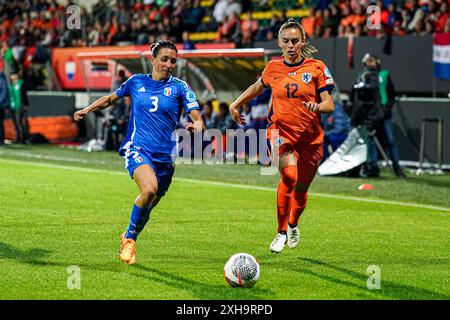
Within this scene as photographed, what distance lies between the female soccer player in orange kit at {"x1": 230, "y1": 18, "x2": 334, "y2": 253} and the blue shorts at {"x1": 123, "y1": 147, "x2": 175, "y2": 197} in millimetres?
1211

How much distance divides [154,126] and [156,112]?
138 mm

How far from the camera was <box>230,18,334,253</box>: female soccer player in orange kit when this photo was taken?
35.9ft

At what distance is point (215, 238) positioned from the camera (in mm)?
12195

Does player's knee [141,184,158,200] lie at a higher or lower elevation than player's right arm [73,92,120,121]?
lower

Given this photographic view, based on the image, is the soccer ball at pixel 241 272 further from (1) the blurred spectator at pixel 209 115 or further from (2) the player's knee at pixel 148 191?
(1) the blurred spectator at pixel 209 115

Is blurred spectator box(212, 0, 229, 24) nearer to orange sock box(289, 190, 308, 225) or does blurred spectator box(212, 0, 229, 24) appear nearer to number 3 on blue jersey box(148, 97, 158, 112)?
orange sock box(289, 190, 308, 225)

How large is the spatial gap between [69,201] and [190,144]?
8.96 m

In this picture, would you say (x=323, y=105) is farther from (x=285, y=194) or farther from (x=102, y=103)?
(x=102, y=103)

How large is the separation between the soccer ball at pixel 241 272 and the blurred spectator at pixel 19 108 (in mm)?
21204

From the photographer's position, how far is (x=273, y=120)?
1124 centimetres

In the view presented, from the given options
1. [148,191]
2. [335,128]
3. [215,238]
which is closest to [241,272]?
[148,191]

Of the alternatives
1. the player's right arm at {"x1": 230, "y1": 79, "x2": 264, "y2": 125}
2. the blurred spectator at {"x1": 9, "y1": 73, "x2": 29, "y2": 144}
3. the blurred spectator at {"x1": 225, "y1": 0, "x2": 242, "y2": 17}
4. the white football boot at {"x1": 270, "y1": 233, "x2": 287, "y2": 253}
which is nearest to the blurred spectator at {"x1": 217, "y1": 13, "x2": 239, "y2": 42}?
the blurred spectator at {"x1": 225, "y1": 0, "x2": 242, "y2": 17}

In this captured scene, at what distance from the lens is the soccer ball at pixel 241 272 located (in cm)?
891
